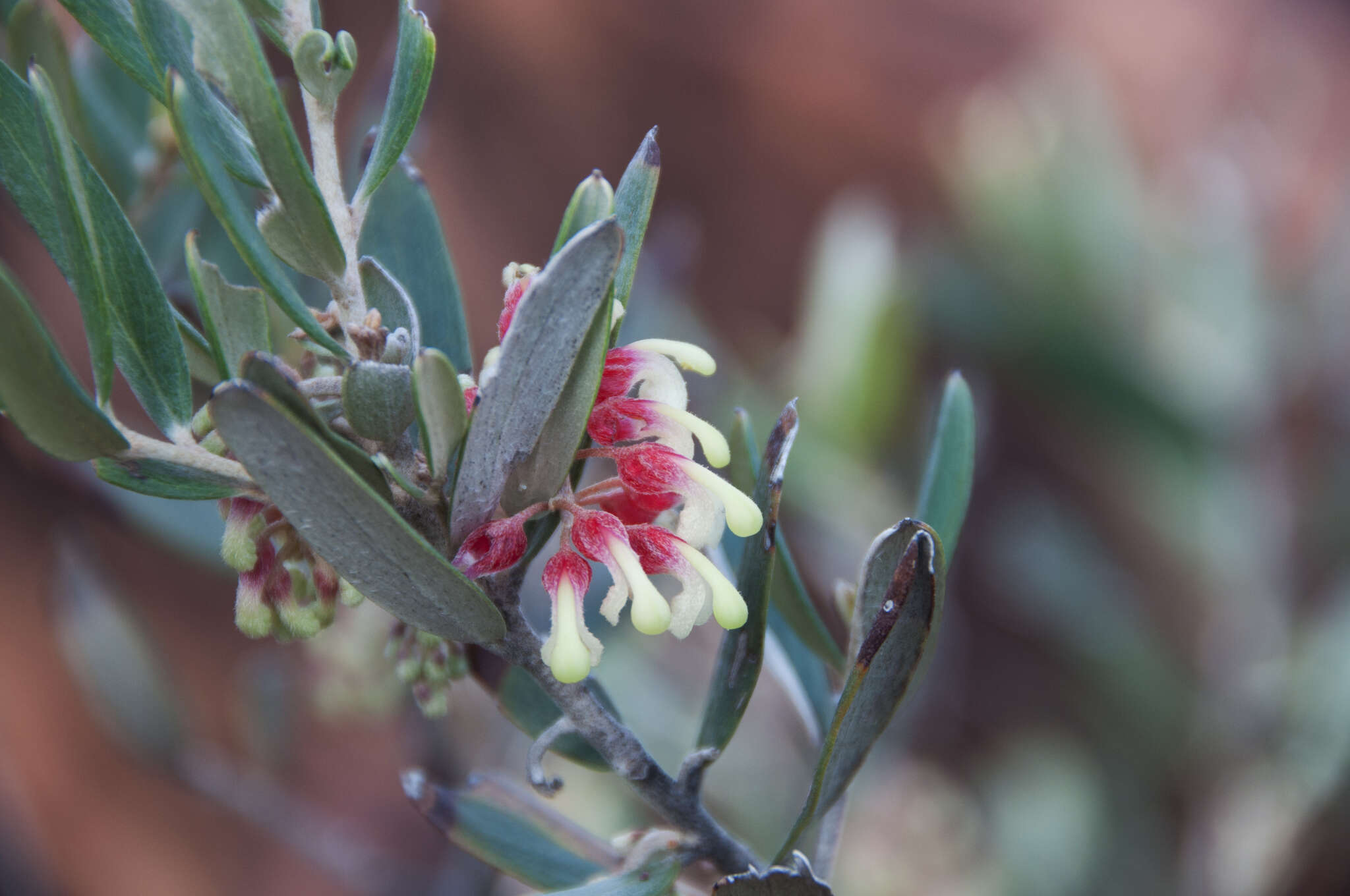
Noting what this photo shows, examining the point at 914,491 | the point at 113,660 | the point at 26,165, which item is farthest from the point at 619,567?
the point at 914,491

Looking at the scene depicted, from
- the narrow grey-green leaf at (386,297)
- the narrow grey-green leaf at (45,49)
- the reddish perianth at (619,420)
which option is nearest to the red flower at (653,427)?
the reddish perianth at (619,420)

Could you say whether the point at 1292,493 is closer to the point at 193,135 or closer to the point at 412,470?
the point at 412,470

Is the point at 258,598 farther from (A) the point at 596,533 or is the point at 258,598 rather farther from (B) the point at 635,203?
(B) the point at 635,203

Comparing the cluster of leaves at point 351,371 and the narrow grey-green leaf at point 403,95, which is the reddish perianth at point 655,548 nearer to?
the cluster of leaves at point 351,371

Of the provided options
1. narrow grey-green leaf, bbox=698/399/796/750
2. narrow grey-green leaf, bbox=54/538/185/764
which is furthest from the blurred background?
narrow grey-green leaf, bbox=698/399/796/750

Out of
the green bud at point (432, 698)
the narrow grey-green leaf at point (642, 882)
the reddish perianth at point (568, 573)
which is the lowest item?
the narrow grey-green leaf at point (642, 882)
